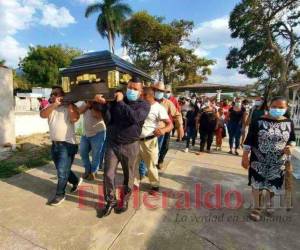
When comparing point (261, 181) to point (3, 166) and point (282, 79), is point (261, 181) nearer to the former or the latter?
point (3, 166)

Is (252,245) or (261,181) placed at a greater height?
(261,181)

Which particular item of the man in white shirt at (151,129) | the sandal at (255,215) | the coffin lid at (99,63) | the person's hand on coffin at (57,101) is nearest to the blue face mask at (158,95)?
the man in white shirt at (151,129)

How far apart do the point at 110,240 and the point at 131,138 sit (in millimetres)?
1126

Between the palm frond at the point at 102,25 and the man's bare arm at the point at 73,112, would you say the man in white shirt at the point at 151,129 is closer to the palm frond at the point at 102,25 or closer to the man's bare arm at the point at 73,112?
the man's bare arm at the point at 73,112

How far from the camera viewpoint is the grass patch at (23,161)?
4.45 meters

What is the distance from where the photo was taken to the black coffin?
2682mm

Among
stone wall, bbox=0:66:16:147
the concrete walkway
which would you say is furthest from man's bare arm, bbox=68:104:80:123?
stone wall, bbox=0:66:16:147

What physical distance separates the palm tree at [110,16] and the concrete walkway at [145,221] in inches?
803

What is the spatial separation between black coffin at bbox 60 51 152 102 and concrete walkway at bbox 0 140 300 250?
1.45 metres

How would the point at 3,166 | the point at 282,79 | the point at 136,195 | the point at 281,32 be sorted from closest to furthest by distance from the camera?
the point at 136,195
the point at 3,166
the point at 282,79
the point at 281,32

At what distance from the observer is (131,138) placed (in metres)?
2.92

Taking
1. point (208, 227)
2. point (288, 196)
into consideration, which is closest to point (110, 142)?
point (208, 227)

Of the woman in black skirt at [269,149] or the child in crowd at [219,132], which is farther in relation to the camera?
the child in crowd at [219,132]

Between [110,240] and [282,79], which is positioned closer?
[110,240]
